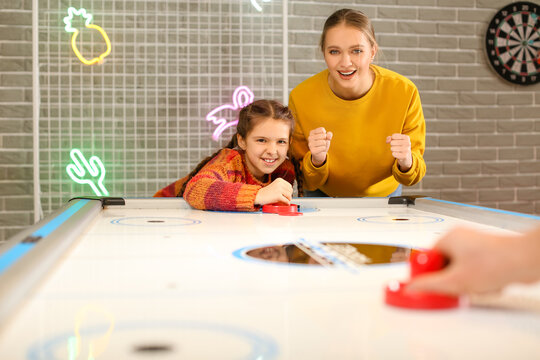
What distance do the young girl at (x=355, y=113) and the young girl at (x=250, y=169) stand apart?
135mm

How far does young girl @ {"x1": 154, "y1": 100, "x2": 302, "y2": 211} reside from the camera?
1.53m

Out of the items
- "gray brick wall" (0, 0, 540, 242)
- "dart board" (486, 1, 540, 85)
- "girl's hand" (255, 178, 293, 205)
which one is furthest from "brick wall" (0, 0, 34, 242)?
"dart board" (486, 1, 540, 85)

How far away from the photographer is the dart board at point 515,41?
3.51 metres

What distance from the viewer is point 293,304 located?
57 cm

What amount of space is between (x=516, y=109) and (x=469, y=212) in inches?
102

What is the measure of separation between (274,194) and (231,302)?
37.4 inches

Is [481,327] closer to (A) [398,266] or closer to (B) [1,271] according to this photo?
(A) [398,266]

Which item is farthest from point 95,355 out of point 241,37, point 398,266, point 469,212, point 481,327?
point 241,37

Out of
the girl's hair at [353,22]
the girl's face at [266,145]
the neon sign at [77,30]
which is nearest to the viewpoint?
the girl's face at [266,145]

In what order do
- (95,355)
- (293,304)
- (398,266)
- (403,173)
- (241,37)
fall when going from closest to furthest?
(95,355)
(293,304)
(398,266)
(403,173)
(241,37)

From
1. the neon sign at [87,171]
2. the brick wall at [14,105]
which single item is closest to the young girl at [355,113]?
the neon sign at [87,171]

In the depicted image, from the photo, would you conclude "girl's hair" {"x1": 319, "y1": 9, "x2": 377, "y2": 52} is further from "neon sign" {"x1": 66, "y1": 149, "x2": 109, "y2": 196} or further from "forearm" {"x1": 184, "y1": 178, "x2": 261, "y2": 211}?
"neon sign" {"x1": 66, "y1": 149, "x2": 109, "y2": 196}

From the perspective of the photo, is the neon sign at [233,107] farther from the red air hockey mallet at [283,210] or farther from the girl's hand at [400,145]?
the red air hockey mallet at [283,210]

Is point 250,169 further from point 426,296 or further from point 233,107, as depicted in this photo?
point 426,296
